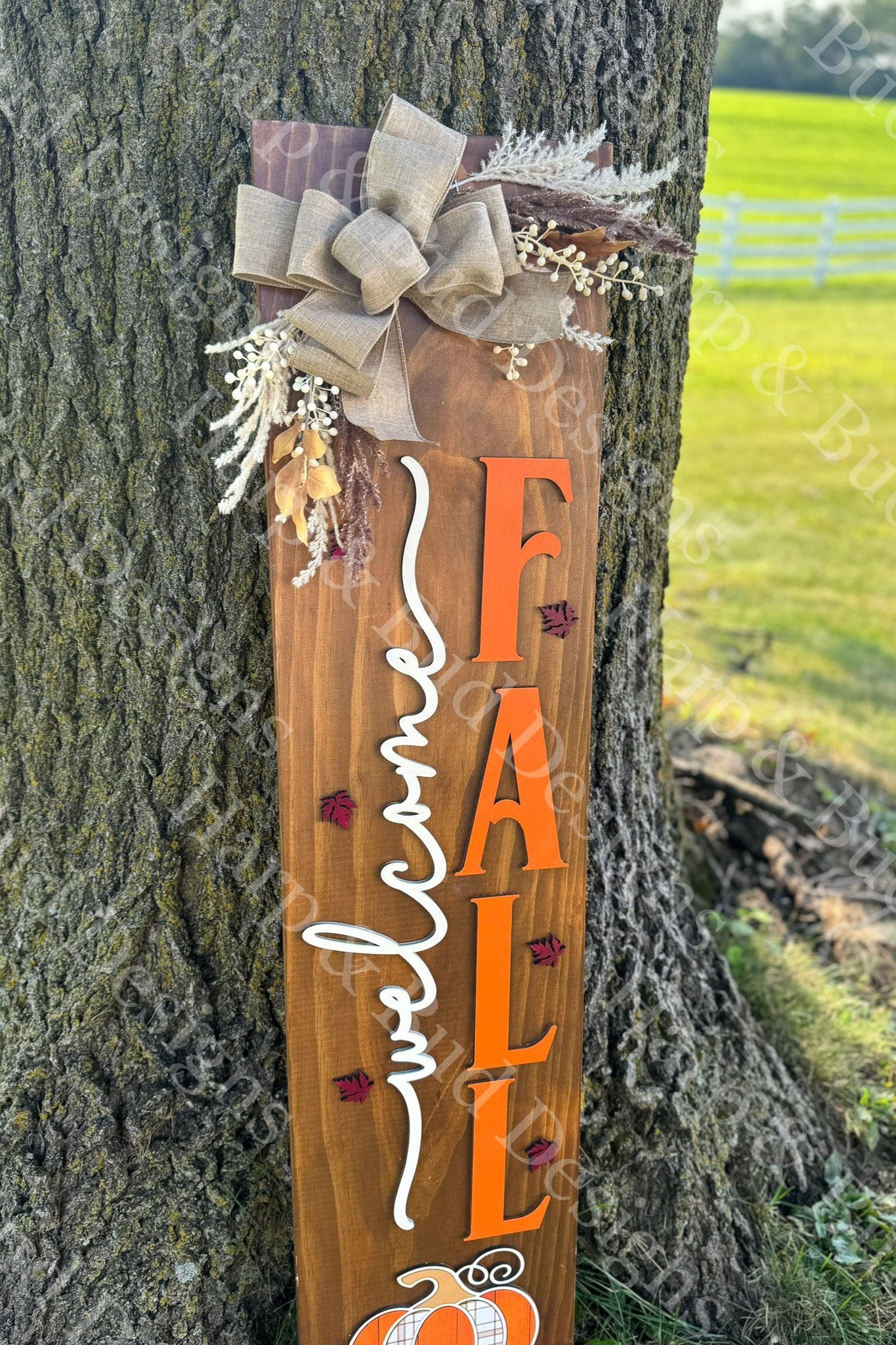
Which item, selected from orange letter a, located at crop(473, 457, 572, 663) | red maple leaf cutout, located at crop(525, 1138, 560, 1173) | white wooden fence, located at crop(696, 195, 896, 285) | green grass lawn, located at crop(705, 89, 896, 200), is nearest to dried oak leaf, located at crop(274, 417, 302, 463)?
orange letter a, located at crop(473, 457, 572, 663)

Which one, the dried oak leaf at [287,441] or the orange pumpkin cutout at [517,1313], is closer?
the dried oak leaf at [287,441]

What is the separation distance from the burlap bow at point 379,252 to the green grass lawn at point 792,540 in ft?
7.17

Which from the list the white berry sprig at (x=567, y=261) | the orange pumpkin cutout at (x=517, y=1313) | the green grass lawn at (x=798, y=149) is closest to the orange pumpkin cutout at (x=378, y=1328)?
the orange pumpkin cutout at (x=517, y=1313)

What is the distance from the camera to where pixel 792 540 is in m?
5.42

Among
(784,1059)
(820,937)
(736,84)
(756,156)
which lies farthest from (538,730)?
(736,84)

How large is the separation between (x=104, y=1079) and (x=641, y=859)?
3.18 feet

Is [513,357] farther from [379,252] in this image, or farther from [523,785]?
[523,785]

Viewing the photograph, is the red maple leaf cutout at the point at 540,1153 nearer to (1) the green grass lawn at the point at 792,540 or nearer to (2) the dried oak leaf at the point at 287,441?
(2) the dried oak leaf at the point at 287,441

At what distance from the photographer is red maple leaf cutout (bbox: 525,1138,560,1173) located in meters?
1.49

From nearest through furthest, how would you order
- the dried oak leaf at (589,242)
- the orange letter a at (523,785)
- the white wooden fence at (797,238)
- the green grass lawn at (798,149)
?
the dried oak leaf at (589,242)
the orange letter a at (523,785)
the white wooden fence at (797,238)
the green grass lawn at (798,149)

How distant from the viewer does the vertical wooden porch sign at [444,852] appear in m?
1.30

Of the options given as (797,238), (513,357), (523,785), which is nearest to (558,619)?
(523,785)

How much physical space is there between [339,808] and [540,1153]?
637 mm

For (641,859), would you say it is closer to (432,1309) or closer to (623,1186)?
(623,1186)
